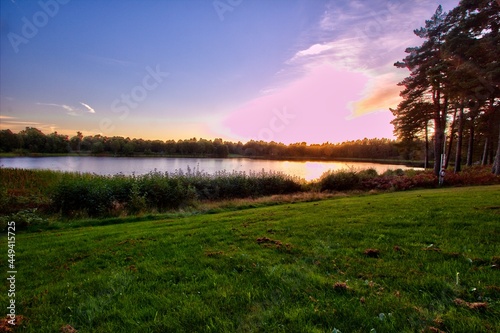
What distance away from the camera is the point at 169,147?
93.9m

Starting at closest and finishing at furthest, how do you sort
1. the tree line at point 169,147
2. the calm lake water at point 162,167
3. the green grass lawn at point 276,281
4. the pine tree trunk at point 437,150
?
the green grass lawn at point 276,281, the pine tree trunk at point 437,150, the calm lake water at point 162,167, the tree line at point 169,147

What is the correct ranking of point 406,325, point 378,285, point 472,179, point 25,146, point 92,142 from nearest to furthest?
point 406,325, point 378,285, point 472,179, point 25,146, point 92,142

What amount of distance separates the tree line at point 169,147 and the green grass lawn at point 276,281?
74828mm

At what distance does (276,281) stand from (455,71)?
2157 centimetres

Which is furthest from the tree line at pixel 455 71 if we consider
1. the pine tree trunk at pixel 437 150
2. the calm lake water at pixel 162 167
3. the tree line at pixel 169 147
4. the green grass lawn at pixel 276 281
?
the tree line at pixel 169 147

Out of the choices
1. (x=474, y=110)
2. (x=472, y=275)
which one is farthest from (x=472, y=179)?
(x=472, y=275)

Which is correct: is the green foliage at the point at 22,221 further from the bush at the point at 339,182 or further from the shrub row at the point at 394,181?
the bush at the point at 339,182

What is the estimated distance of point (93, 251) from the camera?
17.4ft

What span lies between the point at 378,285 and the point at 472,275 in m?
1.29

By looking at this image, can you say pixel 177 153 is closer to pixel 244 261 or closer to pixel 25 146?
pixel 25 146

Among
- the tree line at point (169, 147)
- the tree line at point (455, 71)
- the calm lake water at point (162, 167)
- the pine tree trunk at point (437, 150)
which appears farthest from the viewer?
the tree line at point (169, 147)

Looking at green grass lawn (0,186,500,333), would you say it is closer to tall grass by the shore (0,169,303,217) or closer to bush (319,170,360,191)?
tall grass by the shore (0,169,303,217)

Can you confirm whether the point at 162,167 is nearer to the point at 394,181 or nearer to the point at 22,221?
the point at 22,221

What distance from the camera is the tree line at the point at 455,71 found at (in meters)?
17.3
